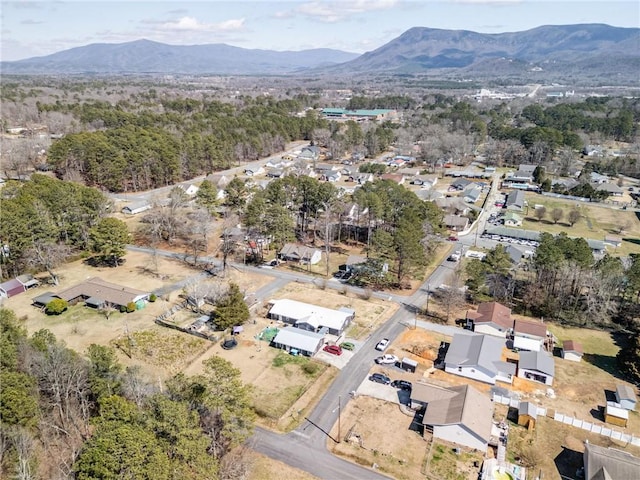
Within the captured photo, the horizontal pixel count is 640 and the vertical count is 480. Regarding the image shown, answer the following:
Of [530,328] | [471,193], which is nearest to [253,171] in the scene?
[471,193]

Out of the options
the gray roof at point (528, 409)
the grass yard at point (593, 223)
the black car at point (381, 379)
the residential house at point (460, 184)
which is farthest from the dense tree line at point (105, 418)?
the residential house at point (460, 184)

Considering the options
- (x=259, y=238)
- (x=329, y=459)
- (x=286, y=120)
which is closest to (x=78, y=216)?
(x=259, y=238)

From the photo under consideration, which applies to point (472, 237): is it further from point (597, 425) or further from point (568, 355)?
point (597, 425)

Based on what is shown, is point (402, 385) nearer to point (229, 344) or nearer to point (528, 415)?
point (528, 415)

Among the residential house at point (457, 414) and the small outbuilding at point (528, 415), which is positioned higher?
the residential house at point (457, 414)

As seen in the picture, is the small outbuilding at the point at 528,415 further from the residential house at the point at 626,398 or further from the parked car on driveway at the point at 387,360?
the parked car on driveway at the point at 387,360
